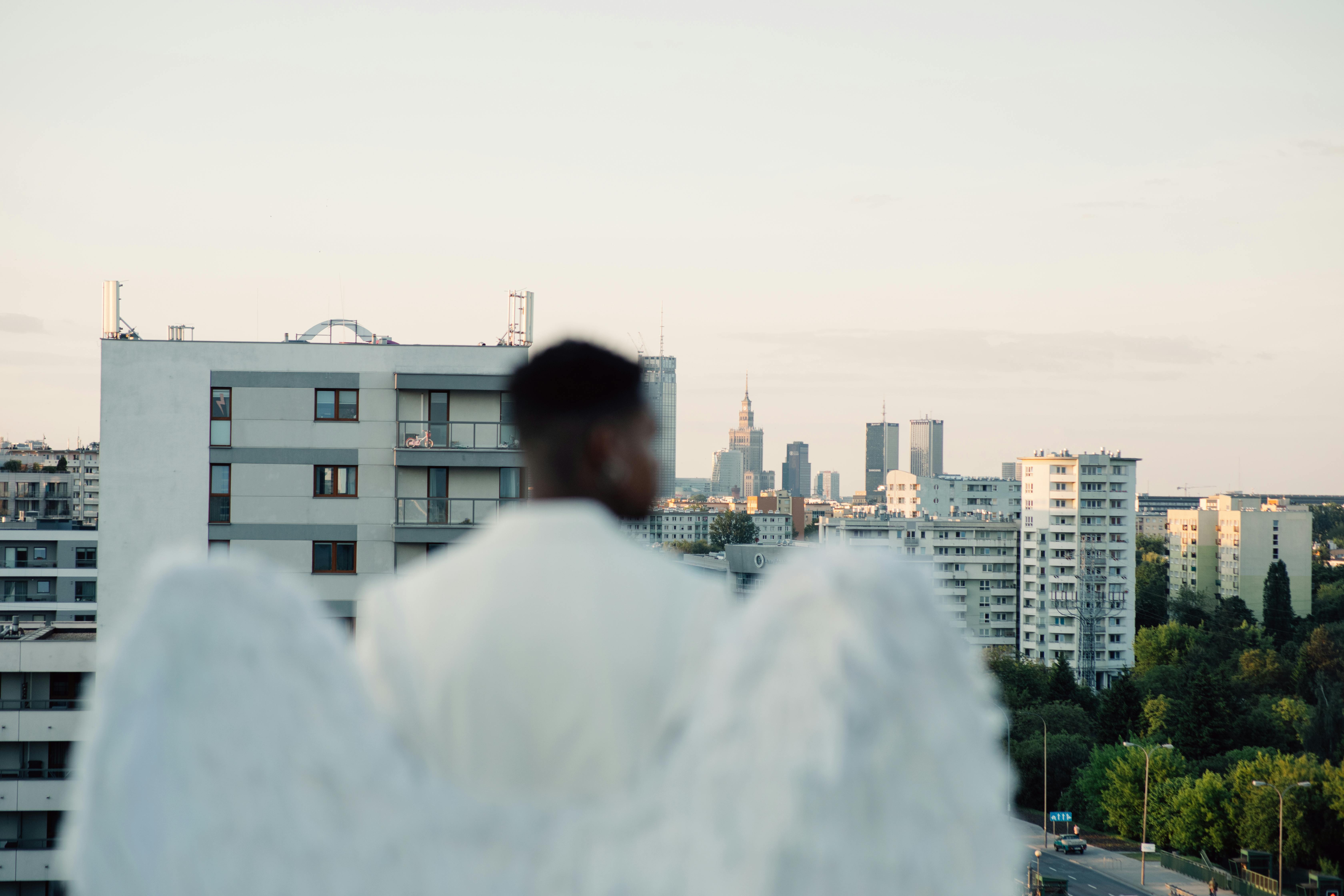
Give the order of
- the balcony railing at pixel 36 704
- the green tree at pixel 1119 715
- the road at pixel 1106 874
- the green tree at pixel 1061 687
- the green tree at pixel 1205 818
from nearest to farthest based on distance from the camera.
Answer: the balcony railing at pixel 36 704 → the road at pixel 1106 874 → the green tree at pixel 1205 818 → the green tree at pixel 1119 715 → the green tree at pixel 1061 687

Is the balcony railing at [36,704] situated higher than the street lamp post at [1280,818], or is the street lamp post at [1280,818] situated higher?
the balcony railing at [36,704]

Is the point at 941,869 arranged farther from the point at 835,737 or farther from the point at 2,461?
the point at 2,461

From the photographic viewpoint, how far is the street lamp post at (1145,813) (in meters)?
39.1

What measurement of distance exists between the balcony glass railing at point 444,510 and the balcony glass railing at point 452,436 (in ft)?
2.95

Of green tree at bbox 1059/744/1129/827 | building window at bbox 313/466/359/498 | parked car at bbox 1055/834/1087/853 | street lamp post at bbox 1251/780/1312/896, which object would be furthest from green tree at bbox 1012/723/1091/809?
building window at bbox 313/466/359/498

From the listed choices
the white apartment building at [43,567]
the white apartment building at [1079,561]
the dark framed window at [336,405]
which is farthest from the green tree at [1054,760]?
the white apartment building at [43,567]

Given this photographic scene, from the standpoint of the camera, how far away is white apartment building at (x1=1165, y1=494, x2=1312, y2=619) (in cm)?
9900

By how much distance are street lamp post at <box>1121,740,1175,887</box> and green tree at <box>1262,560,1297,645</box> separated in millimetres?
36471

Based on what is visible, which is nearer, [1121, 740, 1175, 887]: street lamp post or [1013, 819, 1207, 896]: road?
[1013, 819, 1207, 896]: road

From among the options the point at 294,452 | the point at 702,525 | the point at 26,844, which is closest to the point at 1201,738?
the point at 294,452

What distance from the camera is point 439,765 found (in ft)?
4.28

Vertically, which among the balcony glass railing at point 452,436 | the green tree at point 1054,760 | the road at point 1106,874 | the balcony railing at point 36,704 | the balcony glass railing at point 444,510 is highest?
the balcony glass railing at point 452,436

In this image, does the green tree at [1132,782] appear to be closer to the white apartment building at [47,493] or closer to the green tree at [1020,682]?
the green tree at [1020,682]

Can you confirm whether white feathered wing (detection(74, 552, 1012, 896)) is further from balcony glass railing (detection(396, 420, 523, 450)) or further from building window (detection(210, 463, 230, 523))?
building window (detection(210, 463, 230, 523))
